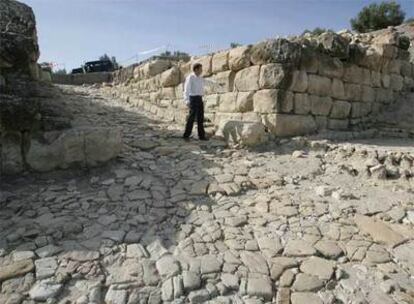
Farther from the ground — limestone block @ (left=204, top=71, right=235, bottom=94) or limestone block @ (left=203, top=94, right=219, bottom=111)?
limestone block @ (left=204, top=71, right=235, bottom=94)

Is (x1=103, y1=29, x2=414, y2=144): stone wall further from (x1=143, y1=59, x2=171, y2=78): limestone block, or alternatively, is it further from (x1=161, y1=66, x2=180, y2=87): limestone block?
(x1=143, y1=59, x2=171, y2=78): limestone block

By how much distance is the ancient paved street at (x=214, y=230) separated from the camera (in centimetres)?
315

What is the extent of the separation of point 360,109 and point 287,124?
233 centimetres

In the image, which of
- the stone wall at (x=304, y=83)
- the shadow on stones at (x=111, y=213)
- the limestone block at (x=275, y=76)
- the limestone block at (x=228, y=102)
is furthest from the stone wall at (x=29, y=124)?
the limestone block at (x=275, y=76)

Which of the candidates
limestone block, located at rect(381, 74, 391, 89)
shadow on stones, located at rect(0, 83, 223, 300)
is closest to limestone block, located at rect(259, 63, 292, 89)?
shadow on stones, located at rect(0, 83, 223, 300)

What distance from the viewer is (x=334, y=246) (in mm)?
3738

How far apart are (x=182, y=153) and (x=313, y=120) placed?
2.67 metres

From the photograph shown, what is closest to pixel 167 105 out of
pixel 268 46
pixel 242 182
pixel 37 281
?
pixel 268 46

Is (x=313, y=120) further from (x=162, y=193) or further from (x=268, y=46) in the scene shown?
(x=162, y=193)

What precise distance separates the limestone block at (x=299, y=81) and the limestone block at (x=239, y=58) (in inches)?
35.7

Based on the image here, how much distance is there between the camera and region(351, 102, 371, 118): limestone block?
7.78m

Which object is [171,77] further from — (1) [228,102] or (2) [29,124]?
(2) [29,124]

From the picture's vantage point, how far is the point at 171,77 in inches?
371

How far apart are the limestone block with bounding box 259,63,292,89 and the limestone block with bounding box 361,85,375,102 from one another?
2.31 m
